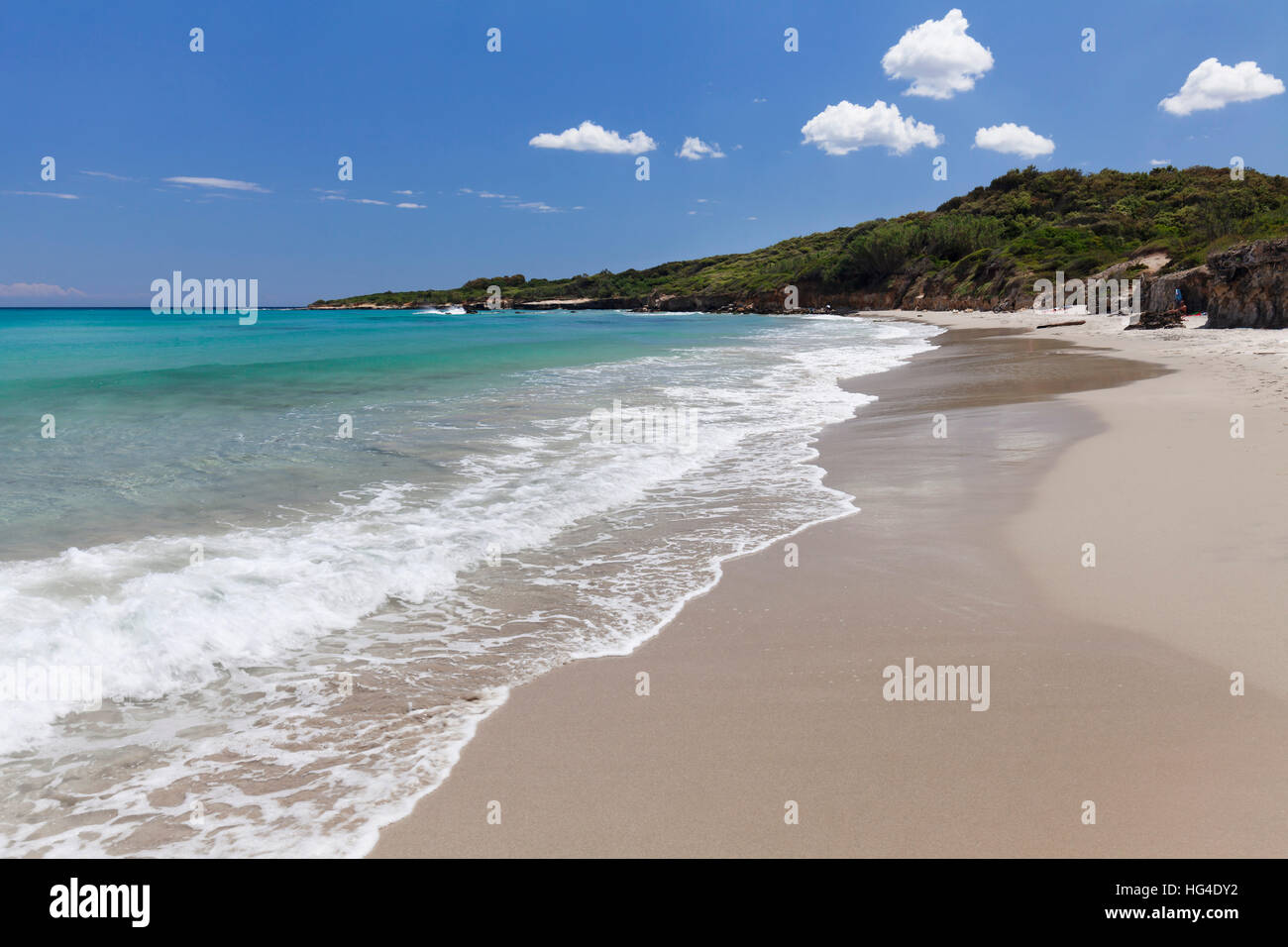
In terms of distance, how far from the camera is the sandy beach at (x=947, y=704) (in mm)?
2555

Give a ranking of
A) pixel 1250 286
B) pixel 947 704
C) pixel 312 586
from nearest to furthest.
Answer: pixel 947 704, pixel 312 586, pixel 1250 286

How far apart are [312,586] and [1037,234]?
69071mm

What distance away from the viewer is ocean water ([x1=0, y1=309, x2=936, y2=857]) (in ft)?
9.78

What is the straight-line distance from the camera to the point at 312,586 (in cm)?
502

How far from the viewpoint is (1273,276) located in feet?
70.9

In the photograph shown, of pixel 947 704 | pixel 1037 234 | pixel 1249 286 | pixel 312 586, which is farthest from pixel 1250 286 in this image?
pixel 1037 234

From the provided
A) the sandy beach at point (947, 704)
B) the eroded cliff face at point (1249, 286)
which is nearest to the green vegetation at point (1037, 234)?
the eroded cliff face at point (1249, 286)

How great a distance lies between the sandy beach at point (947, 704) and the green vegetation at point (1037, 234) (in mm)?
29894

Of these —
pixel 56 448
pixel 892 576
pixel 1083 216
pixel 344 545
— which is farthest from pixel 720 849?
pixel 1083 216

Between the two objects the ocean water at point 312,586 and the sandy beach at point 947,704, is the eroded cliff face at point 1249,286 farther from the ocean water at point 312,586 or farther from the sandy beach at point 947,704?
the sandy beach at point 947,704

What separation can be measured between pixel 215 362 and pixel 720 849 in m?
29.8

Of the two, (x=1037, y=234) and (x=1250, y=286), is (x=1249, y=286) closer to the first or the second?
(x=1250, y=286)

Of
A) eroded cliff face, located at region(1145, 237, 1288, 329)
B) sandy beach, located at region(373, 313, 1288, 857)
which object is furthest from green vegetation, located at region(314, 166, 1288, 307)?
sandy beach, located at region(373, 313, 1288, 857)

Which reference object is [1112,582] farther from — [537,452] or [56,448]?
[56,448]
